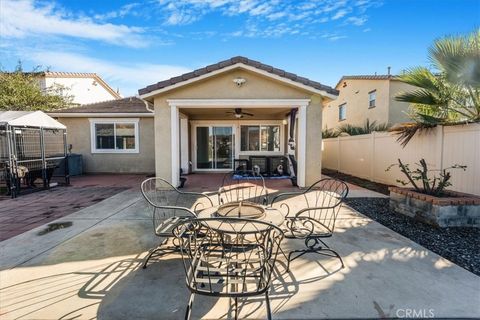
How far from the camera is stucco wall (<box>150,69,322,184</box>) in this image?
8234mm

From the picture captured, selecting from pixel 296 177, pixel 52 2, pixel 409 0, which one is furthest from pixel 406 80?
pixel 52 2

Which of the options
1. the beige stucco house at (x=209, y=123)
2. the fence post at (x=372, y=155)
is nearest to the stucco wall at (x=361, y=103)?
the fence post at (x=372, y=155)

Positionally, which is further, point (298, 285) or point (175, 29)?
point (175, 29)

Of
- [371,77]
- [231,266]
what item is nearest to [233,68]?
[231,266]

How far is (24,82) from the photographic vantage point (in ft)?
59.0

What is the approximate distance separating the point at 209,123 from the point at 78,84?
15.2m

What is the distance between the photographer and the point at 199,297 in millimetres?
2666

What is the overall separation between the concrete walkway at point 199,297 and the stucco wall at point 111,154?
28.3 ft

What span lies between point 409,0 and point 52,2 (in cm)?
1133

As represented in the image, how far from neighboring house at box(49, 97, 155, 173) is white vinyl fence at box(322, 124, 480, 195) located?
9872 mm

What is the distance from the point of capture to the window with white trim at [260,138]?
13.5 meters

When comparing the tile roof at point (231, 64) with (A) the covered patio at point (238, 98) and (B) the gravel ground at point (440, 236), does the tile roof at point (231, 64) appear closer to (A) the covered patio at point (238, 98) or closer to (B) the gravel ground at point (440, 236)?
(A) the covered patio at point (238, 98)

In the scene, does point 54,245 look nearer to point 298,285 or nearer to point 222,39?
point 298,285

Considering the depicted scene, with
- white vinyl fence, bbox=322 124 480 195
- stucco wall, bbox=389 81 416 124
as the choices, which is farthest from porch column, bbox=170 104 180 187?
stucco wall, bbox=389 81 416 124
